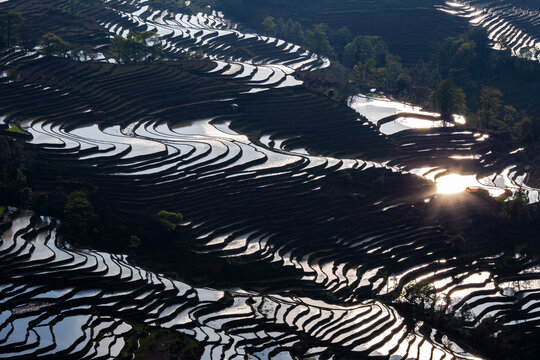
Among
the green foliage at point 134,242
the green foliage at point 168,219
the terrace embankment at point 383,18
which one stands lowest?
the green foliage at point 134,242

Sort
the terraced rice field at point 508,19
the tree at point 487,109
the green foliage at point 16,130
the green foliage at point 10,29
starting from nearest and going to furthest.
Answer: the green foliage at point 16,130
the tree at point 487,109
the green foliage at point 10,29
the terraced rice field at point 508,19

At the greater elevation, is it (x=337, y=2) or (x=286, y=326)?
(x=337, y=2)

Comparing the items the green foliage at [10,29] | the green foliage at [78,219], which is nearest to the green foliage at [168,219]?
the green foliage at [78,219]

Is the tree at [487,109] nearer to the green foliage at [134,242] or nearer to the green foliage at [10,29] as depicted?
the green foliage at [134,242]

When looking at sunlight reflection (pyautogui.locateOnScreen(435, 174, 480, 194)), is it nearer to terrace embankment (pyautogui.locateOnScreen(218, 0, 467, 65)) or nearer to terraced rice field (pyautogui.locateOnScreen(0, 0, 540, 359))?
terraced rice field (pyautogui.locateOnScreen(0, 0, 540, 359))

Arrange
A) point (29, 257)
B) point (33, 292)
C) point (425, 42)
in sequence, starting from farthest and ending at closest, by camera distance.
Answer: point (425, 42) → point (29, 257) → point (33, 292)

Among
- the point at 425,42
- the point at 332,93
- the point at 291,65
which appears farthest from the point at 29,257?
the point at 425,42

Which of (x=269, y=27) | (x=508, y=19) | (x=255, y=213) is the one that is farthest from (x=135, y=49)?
(x=508, y=19)

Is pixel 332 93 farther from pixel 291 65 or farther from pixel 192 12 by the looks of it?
pixel 192 12
